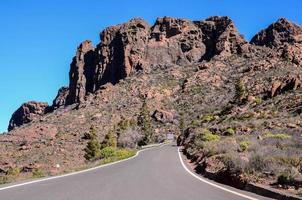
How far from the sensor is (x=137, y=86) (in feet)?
456

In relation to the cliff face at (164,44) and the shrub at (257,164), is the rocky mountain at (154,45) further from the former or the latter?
the shrub at (257,164)

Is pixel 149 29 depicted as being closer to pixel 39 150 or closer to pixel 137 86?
pixel 137 86

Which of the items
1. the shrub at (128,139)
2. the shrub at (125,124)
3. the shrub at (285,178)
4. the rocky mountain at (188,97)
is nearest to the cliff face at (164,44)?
the rocky mountain at (188,97)

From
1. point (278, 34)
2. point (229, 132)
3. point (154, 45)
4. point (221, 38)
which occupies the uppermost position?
point (154, 45)

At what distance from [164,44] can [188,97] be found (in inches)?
2008

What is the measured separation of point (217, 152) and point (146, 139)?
232 ft

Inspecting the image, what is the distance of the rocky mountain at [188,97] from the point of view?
1352 inches

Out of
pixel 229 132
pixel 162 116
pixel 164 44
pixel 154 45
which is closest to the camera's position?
pixel 229 132

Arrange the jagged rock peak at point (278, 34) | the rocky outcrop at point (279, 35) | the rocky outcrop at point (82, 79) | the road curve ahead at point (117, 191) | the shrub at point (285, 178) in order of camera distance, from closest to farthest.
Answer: the road curve ahead at point (117, 191) → the shrub at point (285, 178) → the rocky outcrop at point (279, 35) → the jagged rock peak at point (278, 34) → the rocky outcrop at point (82, 79)

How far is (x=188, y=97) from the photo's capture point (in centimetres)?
12800

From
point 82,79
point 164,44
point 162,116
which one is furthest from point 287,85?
point 82,79

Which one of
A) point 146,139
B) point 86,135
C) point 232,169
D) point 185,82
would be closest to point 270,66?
point 185,82

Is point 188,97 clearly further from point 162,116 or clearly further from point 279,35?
point 279,35

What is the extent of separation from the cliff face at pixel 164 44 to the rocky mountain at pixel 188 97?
0.37m
